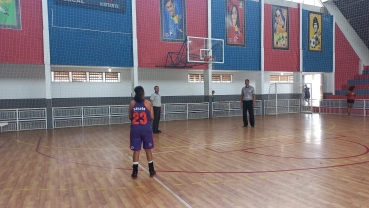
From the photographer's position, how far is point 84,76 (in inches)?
578

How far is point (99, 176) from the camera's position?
4379mm

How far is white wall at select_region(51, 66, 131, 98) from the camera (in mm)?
13977

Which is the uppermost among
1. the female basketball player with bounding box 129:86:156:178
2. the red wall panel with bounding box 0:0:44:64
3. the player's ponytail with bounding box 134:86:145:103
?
the red wall panel with bounding box 0:0:44:64

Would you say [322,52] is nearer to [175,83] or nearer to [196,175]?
[175,83]

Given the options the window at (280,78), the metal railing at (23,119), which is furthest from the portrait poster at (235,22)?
the metal railing at (23,119)

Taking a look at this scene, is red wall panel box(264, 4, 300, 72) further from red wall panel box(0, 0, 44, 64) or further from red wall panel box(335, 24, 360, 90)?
red wall panel box(0, 0, 44, 64)

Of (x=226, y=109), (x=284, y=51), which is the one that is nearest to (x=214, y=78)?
(x=226, y=109)

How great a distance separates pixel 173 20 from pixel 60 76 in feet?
22.9

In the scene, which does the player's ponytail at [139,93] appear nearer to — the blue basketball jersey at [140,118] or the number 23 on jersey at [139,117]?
the blue basketball jersey at [140,118]

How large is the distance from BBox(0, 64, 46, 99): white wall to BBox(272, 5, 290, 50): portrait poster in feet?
47.6

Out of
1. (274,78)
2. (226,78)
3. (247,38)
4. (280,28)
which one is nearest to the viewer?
(247,38)

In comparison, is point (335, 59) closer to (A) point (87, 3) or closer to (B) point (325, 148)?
(B) point (325, 148)

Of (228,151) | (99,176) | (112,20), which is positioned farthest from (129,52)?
(99,176)

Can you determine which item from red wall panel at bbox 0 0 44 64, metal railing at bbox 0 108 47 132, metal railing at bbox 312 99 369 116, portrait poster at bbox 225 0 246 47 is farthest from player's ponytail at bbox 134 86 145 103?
metal railing at bbox 312 99 369 116
